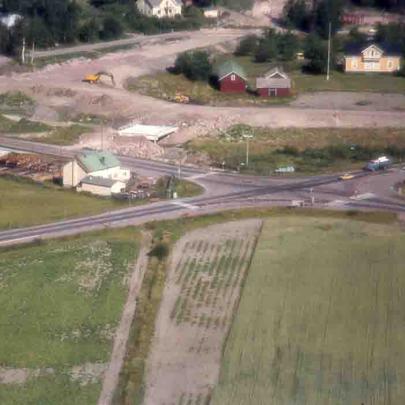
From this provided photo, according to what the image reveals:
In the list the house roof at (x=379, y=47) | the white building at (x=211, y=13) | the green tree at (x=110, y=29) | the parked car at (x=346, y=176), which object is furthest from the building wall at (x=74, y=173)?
the white building at (x=211, y=13)

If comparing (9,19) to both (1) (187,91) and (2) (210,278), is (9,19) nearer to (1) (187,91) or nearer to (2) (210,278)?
(1) (187,91)

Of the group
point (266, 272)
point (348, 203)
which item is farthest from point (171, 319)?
point (348, 203)

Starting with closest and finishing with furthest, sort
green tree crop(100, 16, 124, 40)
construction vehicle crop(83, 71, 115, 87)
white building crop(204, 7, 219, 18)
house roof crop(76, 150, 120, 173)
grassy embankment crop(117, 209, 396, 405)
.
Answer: grassy embankment crop(117, 209, 396, 405) < house roof crop(76, 150, 120, 173) < construction vehicle crop(83, 71, 115, 87) < green tree crop(100, 16, 124, 40) < white building crop(204, 7, 219, 18)

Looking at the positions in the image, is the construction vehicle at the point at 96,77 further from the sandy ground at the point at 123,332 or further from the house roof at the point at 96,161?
the sandy ground at the point at 123,332

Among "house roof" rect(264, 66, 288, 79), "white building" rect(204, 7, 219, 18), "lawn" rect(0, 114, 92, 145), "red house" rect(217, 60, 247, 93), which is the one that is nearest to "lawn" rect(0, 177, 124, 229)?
"lawn" rect(0, 114, 92, 145)

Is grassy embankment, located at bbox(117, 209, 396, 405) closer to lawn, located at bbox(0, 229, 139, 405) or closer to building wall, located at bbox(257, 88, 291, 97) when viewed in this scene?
lawn, located at bbox(0, 229, 139, 405)

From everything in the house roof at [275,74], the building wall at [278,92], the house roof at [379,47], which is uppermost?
the house roof at [379,47]
